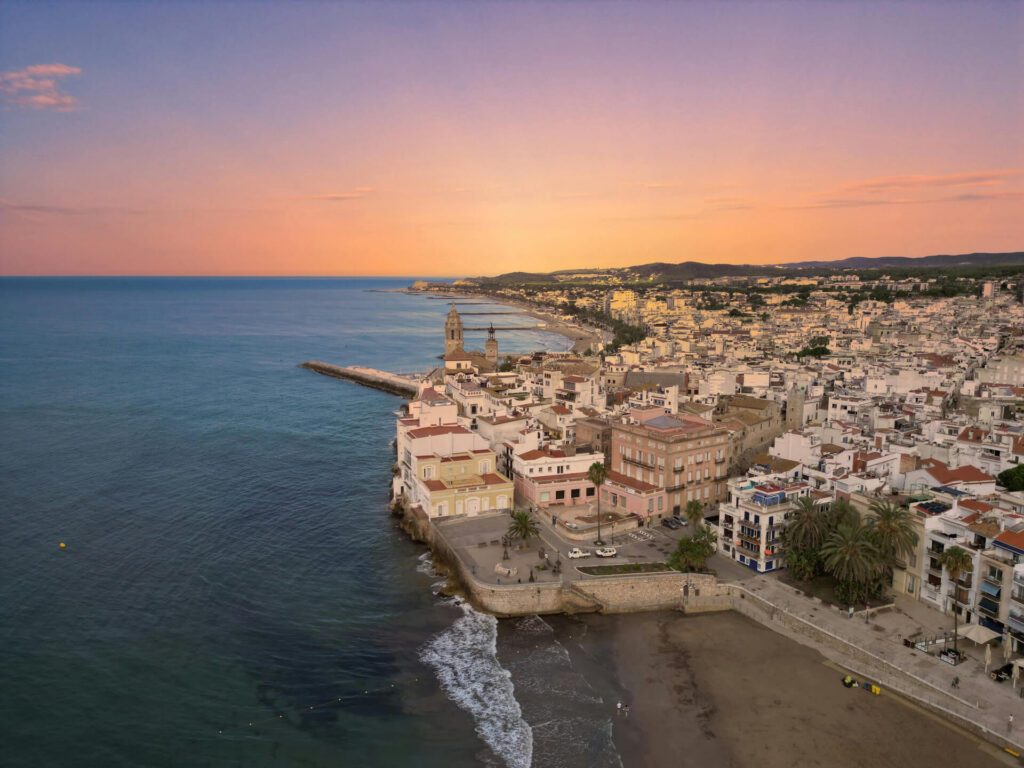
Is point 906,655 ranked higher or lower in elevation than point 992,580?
lower

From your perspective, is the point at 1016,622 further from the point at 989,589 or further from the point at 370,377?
the point at 370,377

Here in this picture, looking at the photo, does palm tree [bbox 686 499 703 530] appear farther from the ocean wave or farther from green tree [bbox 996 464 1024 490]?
green tree [bbox 996 464 1024 490]

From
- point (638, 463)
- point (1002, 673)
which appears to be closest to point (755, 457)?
point (638, 463)

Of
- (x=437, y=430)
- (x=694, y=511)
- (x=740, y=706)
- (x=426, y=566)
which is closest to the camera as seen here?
(x=740, y=706)

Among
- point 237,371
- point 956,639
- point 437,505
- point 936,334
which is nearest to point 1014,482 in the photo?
point 956,639

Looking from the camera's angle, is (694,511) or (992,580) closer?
(992,580)

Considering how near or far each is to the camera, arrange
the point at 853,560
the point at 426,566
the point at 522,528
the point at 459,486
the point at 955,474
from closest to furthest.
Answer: the point at 853,560 < the point at 522,528 < the point at 955,474 < the point at 426,566 < the point at 459,486

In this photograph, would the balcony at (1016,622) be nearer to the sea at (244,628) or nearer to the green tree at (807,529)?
the green tree at (807,529)
